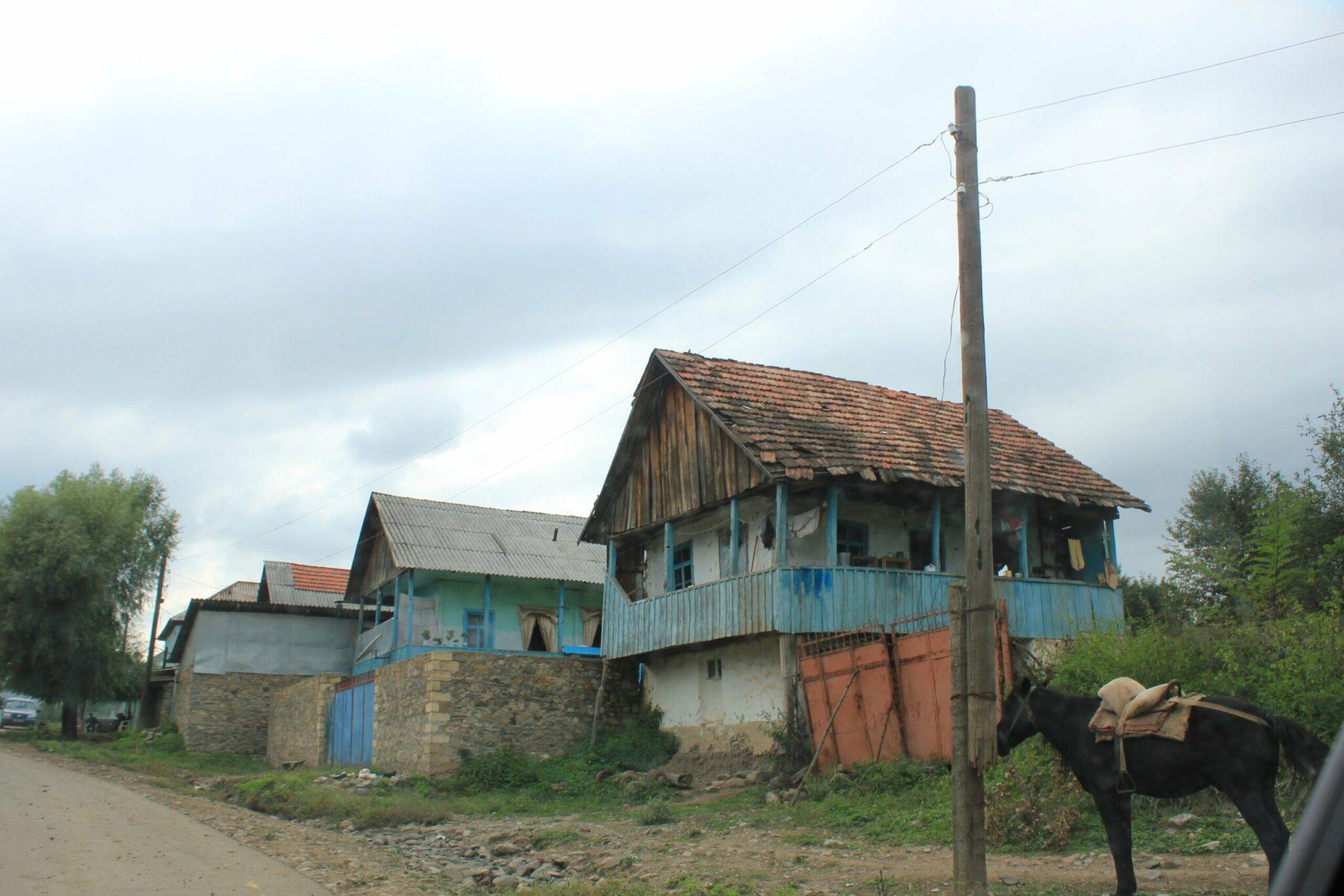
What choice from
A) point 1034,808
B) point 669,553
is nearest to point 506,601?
point 669,553

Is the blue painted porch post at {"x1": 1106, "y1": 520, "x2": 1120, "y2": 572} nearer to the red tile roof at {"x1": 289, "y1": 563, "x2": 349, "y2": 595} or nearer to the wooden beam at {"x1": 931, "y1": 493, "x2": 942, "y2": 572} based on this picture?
the wooden beam at {"x1": 931, "y1": 493, "x2": 942, "y2": 572}

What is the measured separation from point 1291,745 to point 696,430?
587 inches

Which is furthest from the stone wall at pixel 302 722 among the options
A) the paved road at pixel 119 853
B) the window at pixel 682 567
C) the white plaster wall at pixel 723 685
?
the window at pixel 682 567

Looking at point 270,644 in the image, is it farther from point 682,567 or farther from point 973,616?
point 973,616

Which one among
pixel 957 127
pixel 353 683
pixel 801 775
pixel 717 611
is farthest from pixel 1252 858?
pixel 353 683

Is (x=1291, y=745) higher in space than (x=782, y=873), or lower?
higher

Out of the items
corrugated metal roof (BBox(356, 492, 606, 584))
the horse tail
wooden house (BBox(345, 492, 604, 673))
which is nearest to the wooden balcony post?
wooden house (BBox(345, 492, 604, 673))

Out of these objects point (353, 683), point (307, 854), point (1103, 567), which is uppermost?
point (1103, 567)

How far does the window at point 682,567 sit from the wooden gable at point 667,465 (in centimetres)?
97

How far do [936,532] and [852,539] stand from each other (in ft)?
5.53

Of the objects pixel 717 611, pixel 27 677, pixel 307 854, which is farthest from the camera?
pixel 27 677

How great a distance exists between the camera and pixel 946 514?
21969mm

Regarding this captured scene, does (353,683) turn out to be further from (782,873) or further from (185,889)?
(782,873)

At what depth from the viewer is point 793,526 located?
20047 millimetres
